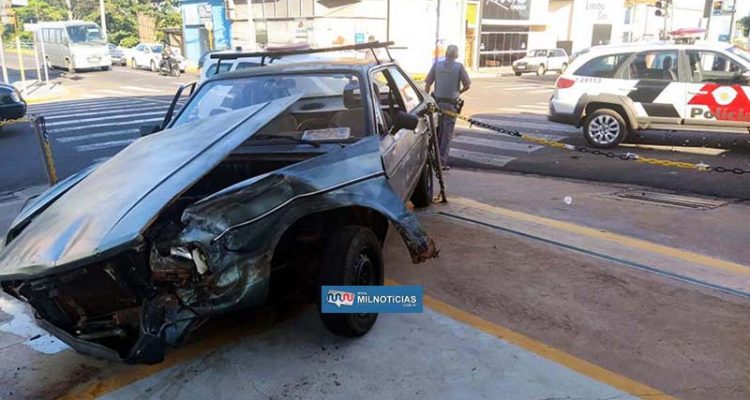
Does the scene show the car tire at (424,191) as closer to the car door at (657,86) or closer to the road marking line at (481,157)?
the road marking line at (481,157)

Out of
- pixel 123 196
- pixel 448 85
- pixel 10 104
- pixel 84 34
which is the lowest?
pixel 10 104

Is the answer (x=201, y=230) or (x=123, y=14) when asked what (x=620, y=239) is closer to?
(x=201, y=230)

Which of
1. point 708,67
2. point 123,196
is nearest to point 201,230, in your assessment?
point 123,196

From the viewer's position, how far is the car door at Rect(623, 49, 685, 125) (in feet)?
32.0

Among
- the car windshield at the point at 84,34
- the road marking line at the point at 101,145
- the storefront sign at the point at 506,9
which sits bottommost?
the road marking line at the point at 101,145

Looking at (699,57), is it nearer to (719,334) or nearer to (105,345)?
(719,334)

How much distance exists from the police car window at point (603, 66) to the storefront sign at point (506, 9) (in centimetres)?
2904

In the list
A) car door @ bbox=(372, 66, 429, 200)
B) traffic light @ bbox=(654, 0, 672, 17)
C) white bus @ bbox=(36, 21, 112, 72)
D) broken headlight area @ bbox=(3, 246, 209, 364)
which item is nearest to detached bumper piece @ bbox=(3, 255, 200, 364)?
broken headlight area @ bbox=(3, 246, 209, 364)

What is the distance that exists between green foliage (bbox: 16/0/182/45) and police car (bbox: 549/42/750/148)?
162 feet

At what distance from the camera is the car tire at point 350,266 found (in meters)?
3.27

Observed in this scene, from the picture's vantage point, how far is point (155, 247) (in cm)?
268

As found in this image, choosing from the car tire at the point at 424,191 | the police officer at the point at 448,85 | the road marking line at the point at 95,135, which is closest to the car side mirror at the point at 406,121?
the car tire at the point at 424,191

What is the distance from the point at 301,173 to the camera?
3250 millimetres

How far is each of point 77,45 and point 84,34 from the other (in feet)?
3.87
